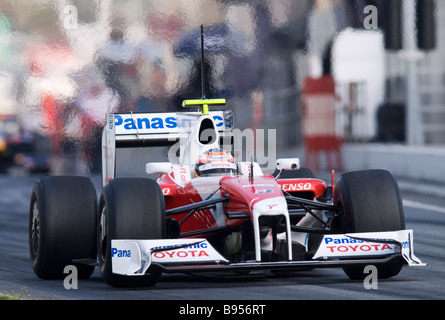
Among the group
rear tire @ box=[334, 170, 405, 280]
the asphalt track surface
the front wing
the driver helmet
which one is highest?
the driver helmet

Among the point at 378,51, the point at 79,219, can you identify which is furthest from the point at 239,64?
the point at 378,51

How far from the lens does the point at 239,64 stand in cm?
1628

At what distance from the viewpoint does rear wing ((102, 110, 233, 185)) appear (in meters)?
11.6

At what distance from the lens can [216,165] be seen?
10.6 meters

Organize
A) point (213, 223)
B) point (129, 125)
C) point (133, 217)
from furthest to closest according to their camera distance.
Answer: point (129, 125) → point (213, 223) → point (133, 217)

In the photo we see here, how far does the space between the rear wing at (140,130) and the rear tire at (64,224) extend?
4.18 feet

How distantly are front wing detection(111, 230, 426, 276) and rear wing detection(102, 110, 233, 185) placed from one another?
2578 mm

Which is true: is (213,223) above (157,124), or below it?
below

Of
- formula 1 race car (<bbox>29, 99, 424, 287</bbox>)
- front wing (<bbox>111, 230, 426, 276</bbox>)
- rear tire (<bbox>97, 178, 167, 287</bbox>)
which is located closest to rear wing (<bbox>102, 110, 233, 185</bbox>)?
formula 1 race car (<bbox>29, 99, 424, 287</bbox>)

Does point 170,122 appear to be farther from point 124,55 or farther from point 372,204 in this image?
point 124,55

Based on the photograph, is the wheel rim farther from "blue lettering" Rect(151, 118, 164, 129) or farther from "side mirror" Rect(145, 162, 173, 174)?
"blue lettering" Rect(151, 118, 164, 129)

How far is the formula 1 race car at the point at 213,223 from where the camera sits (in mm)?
9062

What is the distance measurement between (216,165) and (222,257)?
5.47 ft

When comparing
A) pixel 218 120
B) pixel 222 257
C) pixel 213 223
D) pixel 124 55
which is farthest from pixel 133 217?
pixel 124 55
